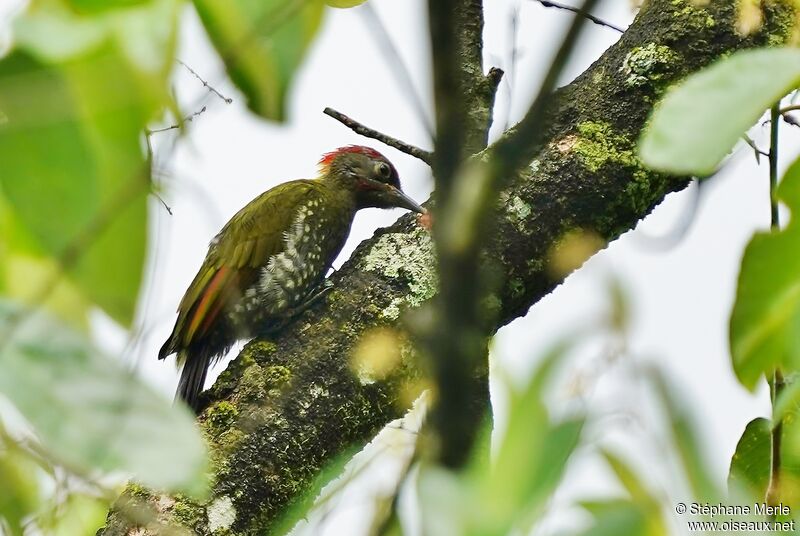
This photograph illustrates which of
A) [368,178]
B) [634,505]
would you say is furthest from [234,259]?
[634,505]

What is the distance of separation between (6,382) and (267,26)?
533 millimetres

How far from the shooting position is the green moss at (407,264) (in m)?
3.03

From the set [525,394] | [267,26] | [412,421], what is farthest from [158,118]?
[412,421]

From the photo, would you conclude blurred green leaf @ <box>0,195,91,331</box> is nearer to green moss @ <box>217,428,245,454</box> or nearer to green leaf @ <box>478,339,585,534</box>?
green leaf @ <box>478,339,585,534</box>

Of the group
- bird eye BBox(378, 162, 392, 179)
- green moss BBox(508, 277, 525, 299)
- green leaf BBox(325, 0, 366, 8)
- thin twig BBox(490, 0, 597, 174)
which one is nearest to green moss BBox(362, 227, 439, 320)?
green moss BBox(508, 277, 525, 299)

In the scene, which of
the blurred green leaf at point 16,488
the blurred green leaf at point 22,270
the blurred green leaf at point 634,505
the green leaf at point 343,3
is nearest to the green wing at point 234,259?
the blurred green leaf at point 16,488

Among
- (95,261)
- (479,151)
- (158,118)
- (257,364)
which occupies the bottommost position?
(95,261)

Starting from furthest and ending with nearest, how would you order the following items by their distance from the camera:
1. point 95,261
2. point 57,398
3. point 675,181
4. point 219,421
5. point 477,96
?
point 477,96, point 675,181, point 219,421, point 95,261, point 57,398

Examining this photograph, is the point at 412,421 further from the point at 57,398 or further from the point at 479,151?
the point at 57,398

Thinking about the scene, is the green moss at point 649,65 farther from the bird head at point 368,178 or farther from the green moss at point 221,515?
the bird head at point 368,178

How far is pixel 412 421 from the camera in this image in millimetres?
3127

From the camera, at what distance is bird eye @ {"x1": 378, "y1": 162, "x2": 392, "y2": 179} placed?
552 centimetres

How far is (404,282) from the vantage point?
10.1 feet

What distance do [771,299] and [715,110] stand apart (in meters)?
0.35
